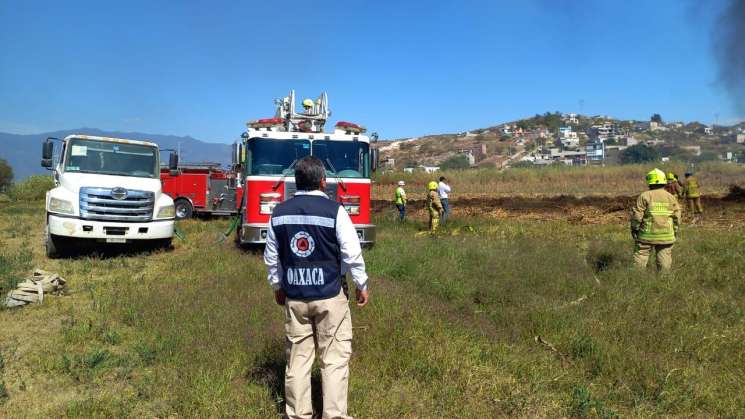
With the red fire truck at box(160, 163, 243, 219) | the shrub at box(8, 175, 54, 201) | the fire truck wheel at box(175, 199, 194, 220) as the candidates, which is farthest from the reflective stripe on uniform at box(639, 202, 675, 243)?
the shrub at box(8, 175, 54, 201)

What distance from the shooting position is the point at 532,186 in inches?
1479

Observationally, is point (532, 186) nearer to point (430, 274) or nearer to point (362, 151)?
point (362, 151)

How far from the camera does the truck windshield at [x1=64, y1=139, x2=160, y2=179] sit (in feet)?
33.5

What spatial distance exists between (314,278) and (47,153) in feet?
31.4

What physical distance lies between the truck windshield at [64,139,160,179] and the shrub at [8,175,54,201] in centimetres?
2461

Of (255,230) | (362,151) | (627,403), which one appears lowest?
(627,403)

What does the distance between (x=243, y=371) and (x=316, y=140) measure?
630cm

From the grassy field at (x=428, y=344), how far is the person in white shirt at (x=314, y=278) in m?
0.51

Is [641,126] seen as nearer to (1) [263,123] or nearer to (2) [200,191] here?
(2) [200,191]

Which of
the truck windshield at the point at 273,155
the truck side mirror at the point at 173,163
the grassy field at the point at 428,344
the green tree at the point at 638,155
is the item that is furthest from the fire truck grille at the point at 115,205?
the green tree at the point at 638,155

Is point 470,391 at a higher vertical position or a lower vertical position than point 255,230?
lower

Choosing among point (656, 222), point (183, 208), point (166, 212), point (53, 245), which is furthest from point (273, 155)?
point (183, 208)

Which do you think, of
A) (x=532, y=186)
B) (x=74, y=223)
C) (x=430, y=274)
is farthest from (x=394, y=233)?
(x=532, y=186)

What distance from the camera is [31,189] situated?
103 ft
